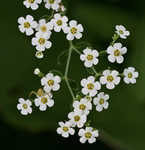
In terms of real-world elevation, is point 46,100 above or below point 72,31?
below

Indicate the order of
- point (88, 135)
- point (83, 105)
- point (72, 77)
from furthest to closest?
point (72, 77)
point (88, 135)
point (83, 105)

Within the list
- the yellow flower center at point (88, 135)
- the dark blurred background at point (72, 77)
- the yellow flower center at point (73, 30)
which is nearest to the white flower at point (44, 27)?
the yellow flower center at point (73, 30)

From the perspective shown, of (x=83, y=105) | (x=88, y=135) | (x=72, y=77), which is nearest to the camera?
(x=83, y=105)

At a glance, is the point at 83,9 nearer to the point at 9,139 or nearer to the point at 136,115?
the point at 136,115

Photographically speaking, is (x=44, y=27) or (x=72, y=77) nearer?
(x=44, y=27)

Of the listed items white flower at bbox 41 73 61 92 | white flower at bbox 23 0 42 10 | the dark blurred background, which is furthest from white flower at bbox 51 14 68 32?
the dark blurred background

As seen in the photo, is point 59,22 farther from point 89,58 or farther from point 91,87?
point 91,87

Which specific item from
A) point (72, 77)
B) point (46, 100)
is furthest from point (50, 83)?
point (72, 77)

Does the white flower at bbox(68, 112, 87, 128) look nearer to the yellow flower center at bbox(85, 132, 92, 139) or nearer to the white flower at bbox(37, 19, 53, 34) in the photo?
the yellow flower center at bbox(85, 132, 92, 139)
